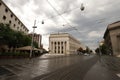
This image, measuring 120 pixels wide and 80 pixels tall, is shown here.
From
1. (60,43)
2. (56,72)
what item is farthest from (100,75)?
(60,43)

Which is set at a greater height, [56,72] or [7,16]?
[7,16]

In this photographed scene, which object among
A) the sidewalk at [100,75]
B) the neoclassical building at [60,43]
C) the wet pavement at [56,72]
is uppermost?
the neoclassical building at [60,43]

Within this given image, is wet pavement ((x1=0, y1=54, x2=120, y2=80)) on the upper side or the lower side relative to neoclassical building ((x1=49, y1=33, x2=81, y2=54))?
lower

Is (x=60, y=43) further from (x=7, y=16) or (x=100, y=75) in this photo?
(x=100, y=75)

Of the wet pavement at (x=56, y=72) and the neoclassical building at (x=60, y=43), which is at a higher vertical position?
the neoclassical building at (x=60, y=43)

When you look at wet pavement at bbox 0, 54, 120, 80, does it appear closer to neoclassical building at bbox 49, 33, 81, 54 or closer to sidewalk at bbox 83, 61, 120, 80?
sidewalk at bbox 83, 61, 120, 80

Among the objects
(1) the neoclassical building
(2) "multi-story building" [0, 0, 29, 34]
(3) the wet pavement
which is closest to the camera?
(3) the wet pavement

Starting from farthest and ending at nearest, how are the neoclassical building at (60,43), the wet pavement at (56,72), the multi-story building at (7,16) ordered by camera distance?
1. the neoclassical building at (60,43)
2. the multi-story building at (7,16)
3. the wet pavement at (56,72)

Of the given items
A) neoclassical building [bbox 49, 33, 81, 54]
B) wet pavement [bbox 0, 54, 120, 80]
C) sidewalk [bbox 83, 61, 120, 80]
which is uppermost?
neoclassical building [bbox 49, 33, 81, 54]

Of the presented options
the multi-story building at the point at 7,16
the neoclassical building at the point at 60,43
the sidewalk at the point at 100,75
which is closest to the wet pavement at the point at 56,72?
the sidewalk at the point at 100,75

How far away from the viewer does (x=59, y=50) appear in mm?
117125

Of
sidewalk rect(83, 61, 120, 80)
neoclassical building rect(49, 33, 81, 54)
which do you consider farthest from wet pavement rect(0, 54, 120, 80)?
neoclassical building rect(49, 33, 81, 54)

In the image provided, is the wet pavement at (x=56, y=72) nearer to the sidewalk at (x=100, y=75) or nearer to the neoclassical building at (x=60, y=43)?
the sidewalk at (x=100, y=75)

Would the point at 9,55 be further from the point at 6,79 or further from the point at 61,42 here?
the point at 61,42
